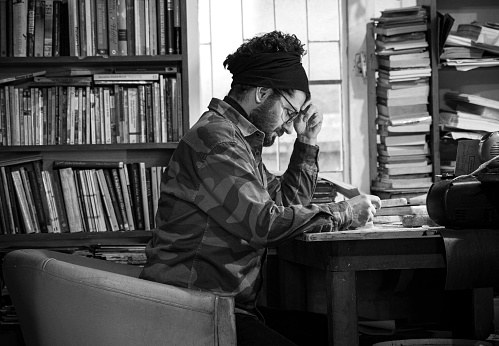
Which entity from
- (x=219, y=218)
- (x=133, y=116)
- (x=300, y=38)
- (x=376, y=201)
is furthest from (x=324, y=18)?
(x=219, y=218)

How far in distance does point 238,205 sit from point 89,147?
66.8 inches

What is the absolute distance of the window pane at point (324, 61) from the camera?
374cm

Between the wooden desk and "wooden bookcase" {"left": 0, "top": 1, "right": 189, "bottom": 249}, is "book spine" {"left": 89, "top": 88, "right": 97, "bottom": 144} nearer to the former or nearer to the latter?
"wooden bookcase" {"left": 0, "top": 1, "right": 189, "bottom": 249}

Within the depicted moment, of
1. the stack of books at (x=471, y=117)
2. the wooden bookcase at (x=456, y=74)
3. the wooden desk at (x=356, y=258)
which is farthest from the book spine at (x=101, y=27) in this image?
the wooden desk at (x=356, y=258)

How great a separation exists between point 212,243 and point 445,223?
61 cm

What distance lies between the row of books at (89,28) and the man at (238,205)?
132cm

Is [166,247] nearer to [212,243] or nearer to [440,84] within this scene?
[212,243]

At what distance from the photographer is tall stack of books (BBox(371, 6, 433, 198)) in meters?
3.46

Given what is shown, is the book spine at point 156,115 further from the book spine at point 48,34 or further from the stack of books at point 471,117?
the stack of books at point 471,117

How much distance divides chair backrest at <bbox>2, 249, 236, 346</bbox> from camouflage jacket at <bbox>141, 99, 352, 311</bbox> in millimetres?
234

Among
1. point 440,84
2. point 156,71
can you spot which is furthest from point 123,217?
point 440,84

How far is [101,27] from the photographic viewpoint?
137 inches

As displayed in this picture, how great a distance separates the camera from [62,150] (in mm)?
3459

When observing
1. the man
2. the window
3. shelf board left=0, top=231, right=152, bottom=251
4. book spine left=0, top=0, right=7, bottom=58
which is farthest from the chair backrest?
the window
